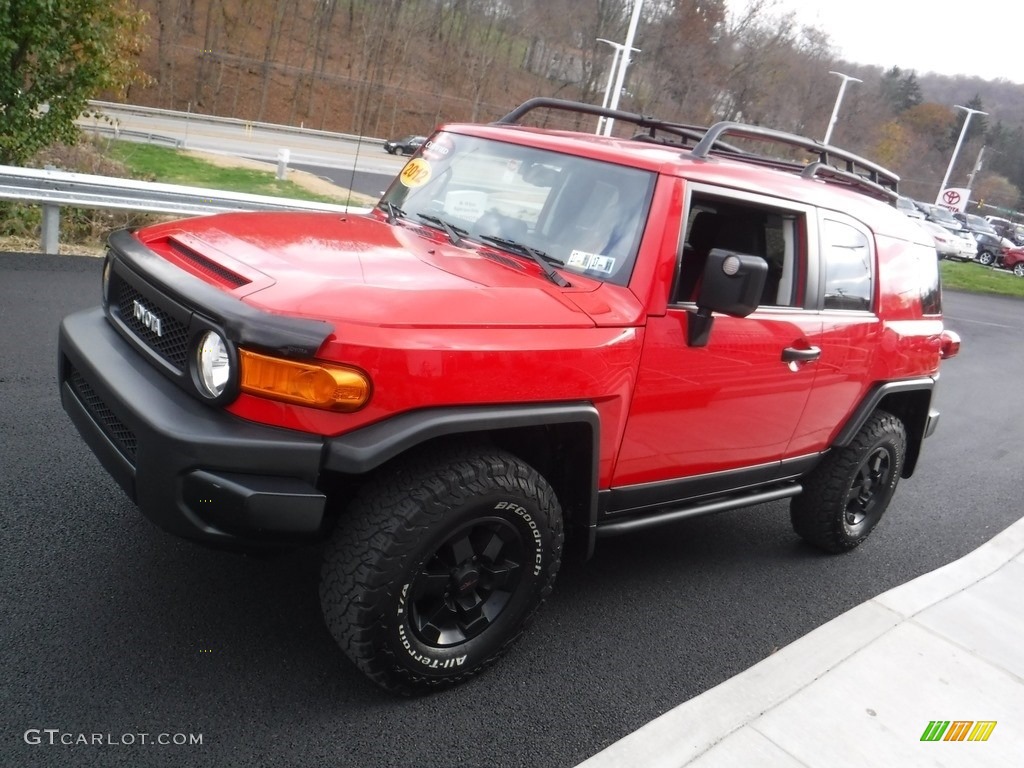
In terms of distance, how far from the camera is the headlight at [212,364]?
2498 mm

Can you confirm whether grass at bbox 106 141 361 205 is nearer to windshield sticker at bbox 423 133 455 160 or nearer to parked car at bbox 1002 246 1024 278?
windshield sticker at bbox 423 133 455 160

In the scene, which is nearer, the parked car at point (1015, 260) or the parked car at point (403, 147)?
the parked car at point (403, 147)

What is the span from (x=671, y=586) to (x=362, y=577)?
1986 mm

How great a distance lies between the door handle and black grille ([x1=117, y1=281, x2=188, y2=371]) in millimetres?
2447

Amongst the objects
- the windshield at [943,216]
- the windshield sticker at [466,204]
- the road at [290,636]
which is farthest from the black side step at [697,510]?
the windshield at [943,216]

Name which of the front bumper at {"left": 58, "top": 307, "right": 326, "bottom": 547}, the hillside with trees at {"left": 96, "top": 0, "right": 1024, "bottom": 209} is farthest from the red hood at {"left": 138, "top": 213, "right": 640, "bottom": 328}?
the hillside with trees at {"left": 96, "top": 0, "right": 1024, "bottom": 209}

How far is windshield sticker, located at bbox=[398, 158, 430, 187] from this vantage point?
3.96 metres

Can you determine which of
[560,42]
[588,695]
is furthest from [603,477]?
[560,42]

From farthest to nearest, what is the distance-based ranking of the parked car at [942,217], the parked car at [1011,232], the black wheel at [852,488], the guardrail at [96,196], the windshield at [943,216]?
the parked car at [1011,232], the windshield at [943,216], the parked car at [942,217], the guardrail at [96,196], the black wheel at [852,488]

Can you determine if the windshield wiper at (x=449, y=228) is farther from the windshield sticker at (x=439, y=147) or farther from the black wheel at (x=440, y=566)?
the black wheel at (x=440, y=566)

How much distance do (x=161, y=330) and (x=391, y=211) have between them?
143cm

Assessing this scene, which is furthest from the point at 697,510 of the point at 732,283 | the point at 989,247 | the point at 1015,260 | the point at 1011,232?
the point at 1011,232

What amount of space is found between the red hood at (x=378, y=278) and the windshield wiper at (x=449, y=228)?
0.15 feet

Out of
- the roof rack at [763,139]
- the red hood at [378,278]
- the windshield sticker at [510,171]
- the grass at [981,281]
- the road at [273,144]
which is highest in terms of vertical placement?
the roof rack at [763,139]
